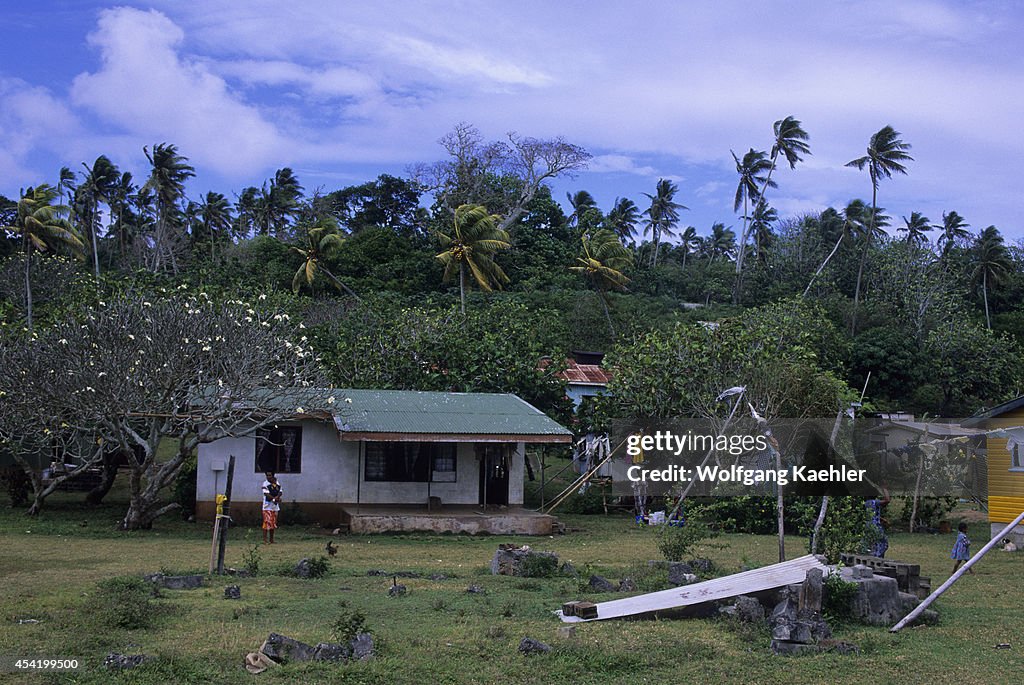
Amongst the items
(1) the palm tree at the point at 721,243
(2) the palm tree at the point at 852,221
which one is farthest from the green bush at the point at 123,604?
(1) the palm tree at the point at 721,243

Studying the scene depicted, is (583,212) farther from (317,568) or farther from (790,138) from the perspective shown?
(317,568)

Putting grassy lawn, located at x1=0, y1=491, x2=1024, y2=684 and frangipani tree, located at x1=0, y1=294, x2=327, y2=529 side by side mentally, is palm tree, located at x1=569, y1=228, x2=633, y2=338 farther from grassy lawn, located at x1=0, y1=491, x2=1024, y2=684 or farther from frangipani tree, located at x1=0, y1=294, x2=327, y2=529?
grassy lawn, located at x1=0, y1=491, x2=1024, y2=684

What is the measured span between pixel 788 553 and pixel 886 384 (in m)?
28.7

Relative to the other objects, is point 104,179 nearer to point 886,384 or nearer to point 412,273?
point 412,273

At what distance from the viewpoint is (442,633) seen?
10586 mm

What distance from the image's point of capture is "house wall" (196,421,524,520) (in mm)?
22266

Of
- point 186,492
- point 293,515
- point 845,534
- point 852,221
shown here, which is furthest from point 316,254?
point 845,534

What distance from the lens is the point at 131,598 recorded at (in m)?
11.5

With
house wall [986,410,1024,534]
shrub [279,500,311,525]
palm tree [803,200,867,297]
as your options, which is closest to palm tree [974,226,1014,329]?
palm tree [803,200,867,297]

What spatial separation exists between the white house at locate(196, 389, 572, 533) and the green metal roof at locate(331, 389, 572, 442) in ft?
0.09

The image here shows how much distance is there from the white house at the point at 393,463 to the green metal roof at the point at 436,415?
0.09 ft

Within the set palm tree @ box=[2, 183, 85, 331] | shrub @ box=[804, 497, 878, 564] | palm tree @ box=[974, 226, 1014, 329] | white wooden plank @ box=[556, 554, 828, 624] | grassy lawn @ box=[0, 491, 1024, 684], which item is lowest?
grassy lawn @ box=[0, 491, 1024, 684]

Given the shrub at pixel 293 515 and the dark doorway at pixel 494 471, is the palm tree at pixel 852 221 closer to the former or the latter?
the dark doorway at pixel 494 471

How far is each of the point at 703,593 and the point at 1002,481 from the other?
13143 mm
